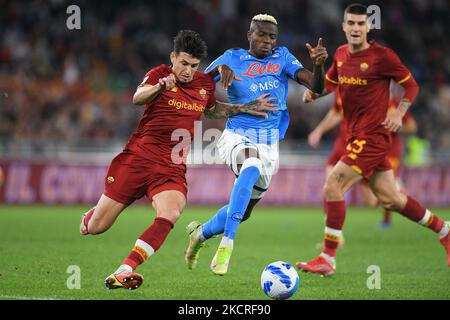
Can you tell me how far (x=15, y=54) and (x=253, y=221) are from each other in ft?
26.6

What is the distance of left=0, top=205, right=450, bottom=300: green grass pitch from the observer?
6.81m

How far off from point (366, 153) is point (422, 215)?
0.93 m

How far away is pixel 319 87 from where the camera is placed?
753 centimetres

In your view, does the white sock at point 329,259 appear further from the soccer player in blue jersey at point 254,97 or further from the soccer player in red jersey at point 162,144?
the soccer player in red jersey at point 162,144

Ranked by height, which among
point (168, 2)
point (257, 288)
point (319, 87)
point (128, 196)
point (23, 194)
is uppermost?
point (168, 2)

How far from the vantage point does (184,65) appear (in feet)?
23.4

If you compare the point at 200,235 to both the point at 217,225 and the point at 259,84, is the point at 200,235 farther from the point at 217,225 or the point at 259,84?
the point at 259,84

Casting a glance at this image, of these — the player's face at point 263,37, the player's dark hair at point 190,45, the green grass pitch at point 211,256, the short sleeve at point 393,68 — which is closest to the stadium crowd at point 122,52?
the green grass pitch at point 211,256

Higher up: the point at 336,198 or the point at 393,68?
the point at 393,68

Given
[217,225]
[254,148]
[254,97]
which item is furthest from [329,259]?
[254,97]

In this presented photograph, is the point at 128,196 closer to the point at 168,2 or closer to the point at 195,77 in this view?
the point at 195,77

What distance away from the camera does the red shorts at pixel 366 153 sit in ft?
27.9

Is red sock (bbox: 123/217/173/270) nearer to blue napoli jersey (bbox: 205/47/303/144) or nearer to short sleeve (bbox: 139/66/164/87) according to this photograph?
short sleeve (bbox: 139/66/164/87)

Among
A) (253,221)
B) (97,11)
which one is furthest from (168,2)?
(253,221)
